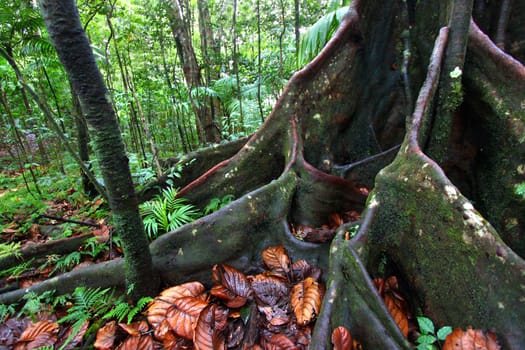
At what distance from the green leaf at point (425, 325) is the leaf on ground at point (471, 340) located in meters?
0.12

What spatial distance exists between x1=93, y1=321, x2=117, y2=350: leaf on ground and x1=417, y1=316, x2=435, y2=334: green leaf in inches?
90.8

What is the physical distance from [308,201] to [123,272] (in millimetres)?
2009

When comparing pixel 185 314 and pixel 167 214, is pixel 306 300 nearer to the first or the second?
pixel 185 314

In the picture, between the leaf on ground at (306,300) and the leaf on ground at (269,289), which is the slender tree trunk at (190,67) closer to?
the leaf on ground at (269,289)

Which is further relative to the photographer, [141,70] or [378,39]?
[141,70]

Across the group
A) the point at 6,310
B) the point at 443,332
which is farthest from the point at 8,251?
the point at 443,332

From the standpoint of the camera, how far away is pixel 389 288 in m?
2.29

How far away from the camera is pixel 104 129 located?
191 cm

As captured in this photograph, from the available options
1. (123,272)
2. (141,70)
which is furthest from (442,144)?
(141,70)

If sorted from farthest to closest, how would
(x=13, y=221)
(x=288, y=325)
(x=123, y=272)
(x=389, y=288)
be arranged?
(x=13, y=221) < (x=123, y=272) < (x=389, y=288) < (x=288, y=325)

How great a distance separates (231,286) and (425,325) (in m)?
1.51

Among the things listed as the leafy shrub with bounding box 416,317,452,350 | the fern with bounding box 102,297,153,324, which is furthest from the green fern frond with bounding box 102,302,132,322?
the leafy shrub with bounding box 416,317,452,350

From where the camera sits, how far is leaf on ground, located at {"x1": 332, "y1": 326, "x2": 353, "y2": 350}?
1.70 metres

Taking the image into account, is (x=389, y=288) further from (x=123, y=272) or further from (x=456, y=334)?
(x=123, y=272)
